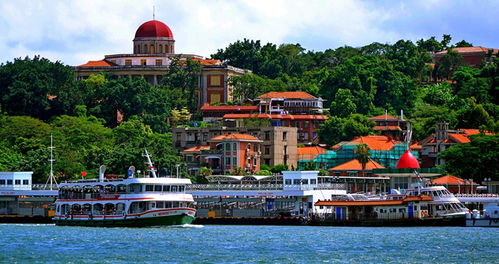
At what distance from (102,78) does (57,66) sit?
7.29m

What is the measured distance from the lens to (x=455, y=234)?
326ft

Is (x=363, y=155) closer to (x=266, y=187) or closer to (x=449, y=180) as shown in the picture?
(x=449, y=180)

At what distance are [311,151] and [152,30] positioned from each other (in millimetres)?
44481

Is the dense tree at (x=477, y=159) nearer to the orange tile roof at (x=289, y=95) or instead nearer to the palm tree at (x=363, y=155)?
the palm tree at (x=363, y=155)

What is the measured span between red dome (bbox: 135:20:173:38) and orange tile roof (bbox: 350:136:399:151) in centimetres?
4576

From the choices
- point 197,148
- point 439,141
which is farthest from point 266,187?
point 197,148

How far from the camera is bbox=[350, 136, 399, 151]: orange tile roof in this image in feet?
509

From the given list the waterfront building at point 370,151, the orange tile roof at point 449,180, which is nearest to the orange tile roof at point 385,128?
the waterfront building at point 370,151

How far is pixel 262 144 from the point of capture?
158 meters

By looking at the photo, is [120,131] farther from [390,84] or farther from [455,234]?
[455,234]

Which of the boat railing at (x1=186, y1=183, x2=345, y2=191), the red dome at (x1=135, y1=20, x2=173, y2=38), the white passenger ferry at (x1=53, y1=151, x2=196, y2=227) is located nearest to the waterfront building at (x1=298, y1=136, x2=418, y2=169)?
the boat railing at (x1=186, y1=183, x2=345, y2=191)

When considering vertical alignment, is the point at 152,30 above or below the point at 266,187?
above

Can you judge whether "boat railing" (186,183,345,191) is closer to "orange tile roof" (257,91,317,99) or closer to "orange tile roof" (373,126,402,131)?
"orange tile roof" (373,126,402,131)

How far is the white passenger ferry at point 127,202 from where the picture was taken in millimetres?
106312
